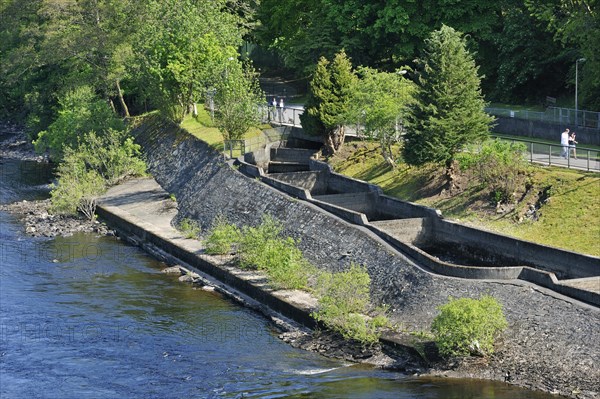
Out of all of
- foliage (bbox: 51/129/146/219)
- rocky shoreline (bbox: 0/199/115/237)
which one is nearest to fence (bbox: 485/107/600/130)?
rocky shoreline (bbox: 0/199/115/237)

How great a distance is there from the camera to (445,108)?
178ft

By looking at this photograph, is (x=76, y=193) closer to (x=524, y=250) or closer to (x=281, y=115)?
(x=281, y=115)

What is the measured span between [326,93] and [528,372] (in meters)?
31.2

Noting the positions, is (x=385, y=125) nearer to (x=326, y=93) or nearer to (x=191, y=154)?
(x=326, y=93)

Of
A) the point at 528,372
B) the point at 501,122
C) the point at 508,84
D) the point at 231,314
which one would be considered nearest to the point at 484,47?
the point at 508,84

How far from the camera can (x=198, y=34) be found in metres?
78.1

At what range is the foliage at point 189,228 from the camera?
58.7 m

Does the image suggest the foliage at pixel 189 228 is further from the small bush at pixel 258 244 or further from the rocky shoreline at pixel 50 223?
the small bush at pixel 258 244

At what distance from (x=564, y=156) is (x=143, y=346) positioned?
78.2 feet

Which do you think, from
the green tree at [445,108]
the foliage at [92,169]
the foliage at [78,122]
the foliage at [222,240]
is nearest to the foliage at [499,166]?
Result: the green tree at [445,108]

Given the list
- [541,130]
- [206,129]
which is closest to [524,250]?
[541,130]

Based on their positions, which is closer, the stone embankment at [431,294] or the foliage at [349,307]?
the stone embankment at [431,294]

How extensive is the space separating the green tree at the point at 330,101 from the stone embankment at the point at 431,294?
19.8 feet

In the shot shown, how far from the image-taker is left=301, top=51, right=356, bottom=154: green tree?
64.7m
